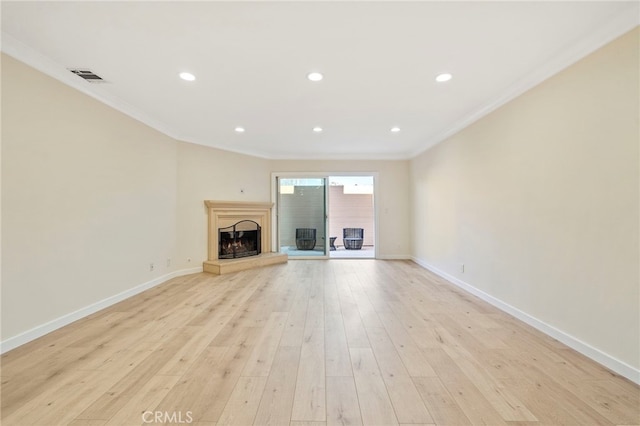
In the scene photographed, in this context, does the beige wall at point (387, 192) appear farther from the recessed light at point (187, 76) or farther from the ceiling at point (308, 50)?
the recessed light at point (187, 76)

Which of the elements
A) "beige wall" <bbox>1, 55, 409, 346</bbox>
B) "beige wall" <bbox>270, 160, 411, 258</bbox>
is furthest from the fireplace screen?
"beige wall" <bbox>270, 160, 411, 258</bbox>

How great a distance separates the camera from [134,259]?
3.61m

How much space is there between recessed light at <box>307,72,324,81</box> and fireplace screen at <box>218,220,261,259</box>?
12.0 feet

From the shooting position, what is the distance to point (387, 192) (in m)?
6.40

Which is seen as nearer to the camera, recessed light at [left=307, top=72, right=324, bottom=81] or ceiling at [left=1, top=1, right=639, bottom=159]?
ceiling at [left=1, top=1, right=639, bottom=159]

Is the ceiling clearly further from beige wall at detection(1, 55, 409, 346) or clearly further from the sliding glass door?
the sliding glass door

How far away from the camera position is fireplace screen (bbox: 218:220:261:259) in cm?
533

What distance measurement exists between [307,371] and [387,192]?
5128mm

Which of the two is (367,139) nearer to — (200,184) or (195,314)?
(200,184)

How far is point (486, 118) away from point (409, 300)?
8.32 feet

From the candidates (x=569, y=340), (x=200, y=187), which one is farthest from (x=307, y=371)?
(x=200, y=187)

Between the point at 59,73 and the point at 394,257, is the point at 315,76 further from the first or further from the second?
the point at 394,257

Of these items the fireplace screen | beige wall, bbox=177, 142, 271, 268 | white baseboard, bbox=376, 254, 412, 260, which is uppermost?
beige wall, bbox=177, 142, 271, 268

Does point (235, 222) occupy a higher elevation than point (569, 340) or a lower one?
higher
